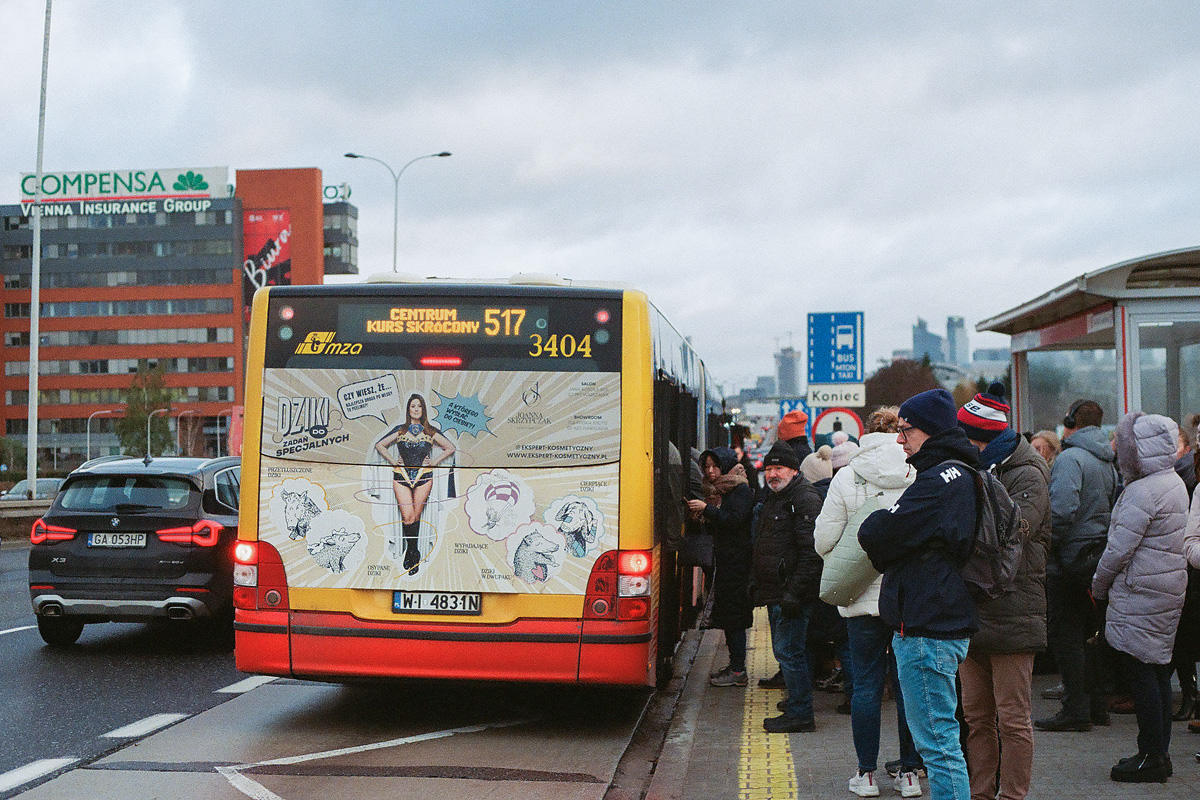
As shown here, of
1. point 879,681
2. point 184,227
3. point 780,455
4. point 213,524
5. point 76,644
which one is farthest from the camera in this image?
point 184,227

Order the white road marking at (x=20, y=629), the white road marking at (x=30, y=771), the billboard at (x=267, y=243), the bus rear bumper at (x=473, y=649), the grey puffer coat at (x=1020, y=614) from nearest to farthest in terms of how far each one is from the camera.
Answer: the grey puffer coat at (x=1020, y=614) → the white road marking at (x=30, y=771) → the bus rear bumper at (x=473, y=649) → the white road marking at (x=20, y=629) → the billboard at (x=267, y=243)

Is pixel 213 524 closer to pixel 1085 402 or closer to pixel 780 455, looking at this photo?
pixel 780 455

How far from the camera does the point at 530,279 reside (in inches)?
323

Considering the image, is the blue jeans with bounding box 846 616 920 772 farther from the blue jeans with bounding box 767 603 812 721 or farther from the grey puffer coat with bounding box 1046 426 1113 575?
the grey puffer coat with bounding box 1046 426 1113 575

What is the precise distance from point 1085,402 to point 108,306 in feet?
400

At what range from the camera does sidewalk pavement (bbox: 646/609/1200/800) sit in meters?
6.16

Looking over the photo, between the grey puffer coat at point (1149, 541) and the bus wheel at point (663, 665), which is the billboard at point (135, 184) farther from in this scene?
the grey puffer coat at point (1149, 541)

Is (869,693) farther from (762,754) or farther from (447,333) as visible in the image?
(447,333)

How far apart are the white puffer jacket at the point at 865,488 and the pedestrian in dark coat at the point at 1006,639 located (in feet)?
1.79

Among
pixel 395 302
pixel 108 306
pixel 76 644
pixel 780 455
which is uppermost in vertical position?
pixel 108 306

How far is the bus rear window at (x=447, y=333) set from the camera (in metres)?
7.68

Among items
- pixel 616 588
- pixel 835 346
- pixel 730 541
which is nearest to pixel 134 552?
pixel 730 541

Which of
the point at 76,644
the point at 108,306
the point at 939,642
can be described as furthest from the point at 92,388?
the point at 939,642

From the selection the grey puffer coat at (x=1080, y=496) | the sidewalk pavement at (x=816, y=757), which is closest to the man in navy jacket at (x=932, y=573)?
the sidewalk pavement at (x=816, y=757)
